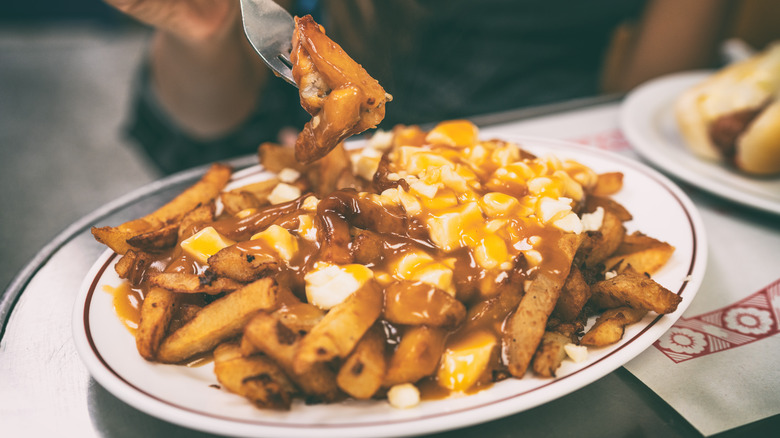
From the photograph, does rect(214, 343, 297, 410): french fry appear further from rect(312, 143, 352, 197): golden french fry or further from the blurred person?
the blurred person

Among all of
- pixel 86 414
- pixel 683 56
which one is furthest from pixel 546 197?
pixel 683 56

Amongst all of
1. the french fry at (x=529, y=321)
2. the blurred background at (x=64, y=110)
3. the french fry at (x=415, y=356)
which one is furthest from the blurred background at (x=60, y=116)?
the french fry at (x=529, y=321)

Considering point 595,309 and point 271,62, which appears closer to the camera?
point 595,309

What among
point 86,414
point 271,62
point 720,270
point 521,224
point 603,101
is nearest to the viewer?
point 86,414

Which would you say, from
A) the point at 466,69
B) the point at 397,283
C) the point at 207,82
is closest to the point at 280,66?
the point at 397,283

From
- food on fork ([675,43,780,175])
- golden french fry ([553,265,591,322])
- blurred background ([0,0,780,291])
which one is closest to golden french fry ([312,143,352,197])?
golden french fry ([553,265,591,322])

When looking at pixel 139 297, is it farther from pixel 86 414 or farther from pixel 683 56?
pixel 683 56
